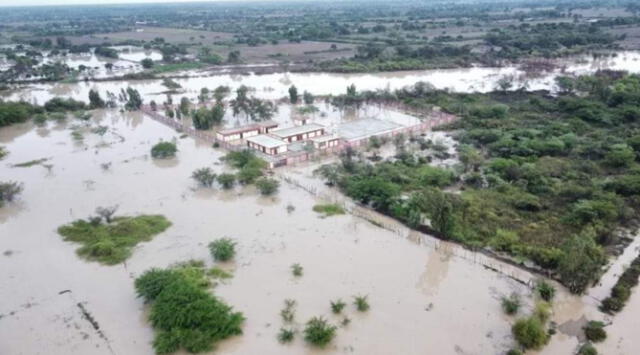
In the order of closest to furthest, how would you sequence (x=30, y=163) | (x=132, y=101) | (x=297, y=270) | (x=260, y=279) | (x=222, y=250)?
(x=260, y=279) → (x=297, y=270) → (x=222, y=250) → (x=30, y=163) → (x=132, y=101)

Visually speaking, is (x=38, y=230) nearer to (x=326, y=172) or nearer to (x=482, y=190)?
(x=326, y=172)

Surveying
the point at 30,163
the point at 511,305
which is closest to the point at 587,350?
the point at 511,305

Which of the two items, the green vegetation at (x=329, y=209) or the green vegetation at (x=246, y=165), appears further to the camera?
the green vegetation at (x=246, y=165)

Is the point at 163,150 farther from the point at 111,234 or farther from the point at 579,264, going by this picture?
the point at 579,264

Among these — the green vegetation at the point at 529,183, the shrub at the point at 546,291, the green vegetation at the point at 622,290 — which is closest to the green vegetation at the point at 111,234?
the green vegetation at the point at 529,183

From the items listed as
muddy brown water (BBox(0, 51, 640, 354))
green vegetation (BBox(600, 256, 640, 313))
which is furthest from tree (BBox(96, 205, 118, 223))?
green vegetation (BBox(600, 256, 640, 313))

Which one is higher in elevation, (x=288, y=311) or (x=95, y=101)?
(x=95, y=101)

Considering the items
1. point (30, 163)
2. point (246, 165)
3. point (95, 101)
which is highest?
point (95, 101)

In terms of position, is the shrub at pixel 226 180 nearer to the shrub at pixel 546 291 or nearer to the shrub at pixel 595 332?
the shrub at pixel 546 291
